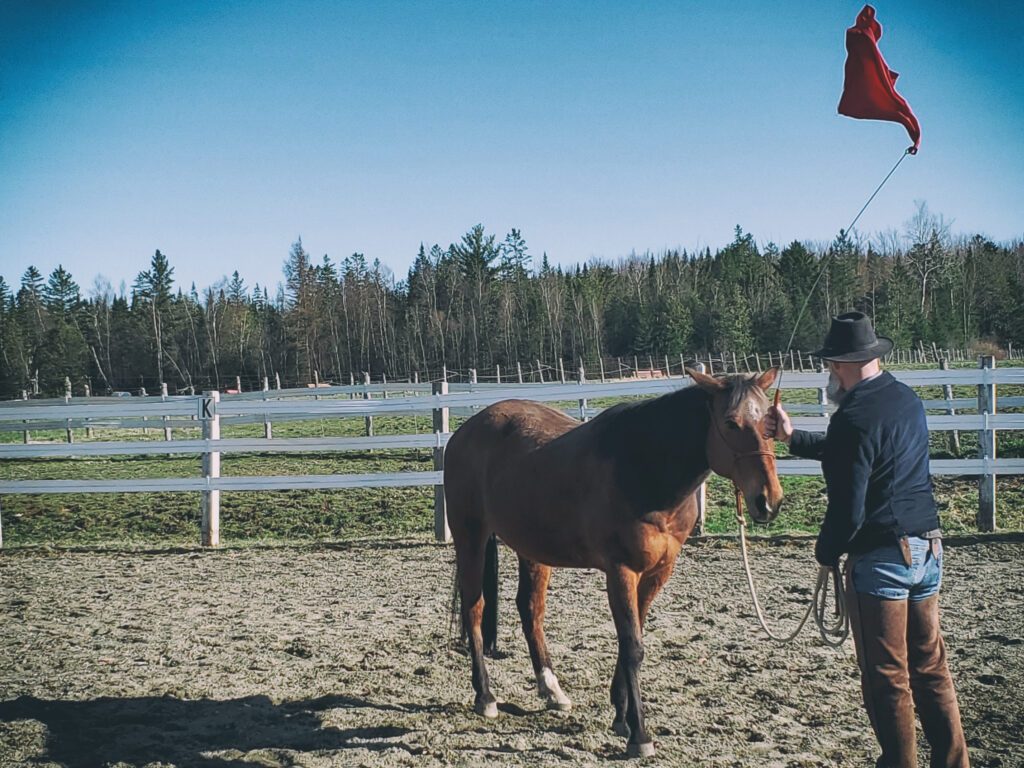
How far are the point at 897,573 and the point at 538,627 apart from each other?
2247 millimetres

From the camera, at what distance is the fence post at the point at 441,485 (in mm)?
8766

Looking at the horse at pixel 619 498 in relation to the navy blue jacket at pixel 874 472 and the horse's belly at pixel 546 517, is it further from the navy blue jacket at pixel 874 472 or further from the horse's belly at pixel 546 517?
the navy blue jacket at pixel 874 472

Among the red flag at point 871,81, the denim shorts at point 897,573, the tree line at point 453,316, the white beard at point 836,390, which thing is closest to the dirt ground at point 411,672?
the denim shorts at point 897,573

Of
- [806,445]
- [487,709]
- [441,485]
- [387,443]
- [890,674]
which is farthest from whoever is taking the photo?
[387,443]

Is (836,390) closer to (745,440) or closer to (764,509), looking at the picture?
(745,440)

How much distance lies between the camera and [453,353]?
209 feet

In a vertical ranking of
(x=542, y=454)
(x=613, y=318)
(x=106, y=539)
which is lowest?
(x=106, y=539)

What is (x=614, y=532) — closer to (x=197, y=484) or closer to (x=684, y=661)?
(x=684, y=661)

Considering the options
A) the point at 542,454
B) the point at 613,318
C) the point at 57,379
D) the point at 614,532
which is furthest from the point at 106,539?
the point at 613,318

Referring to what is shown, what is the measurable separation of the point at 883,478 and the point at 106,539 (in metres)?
9.47

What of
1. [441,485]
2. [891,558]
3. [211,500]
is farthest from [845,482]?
[211,500]

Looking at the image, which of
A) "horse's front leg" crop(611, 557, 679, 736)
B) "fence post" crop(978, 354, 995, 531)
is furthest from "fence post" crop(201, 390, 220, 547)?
"fence post" crop(978, 354, 995, 531)

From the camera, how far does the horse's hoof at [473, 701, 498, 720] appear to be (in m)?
4.14

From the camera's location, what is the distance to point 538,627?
14.9 feet
